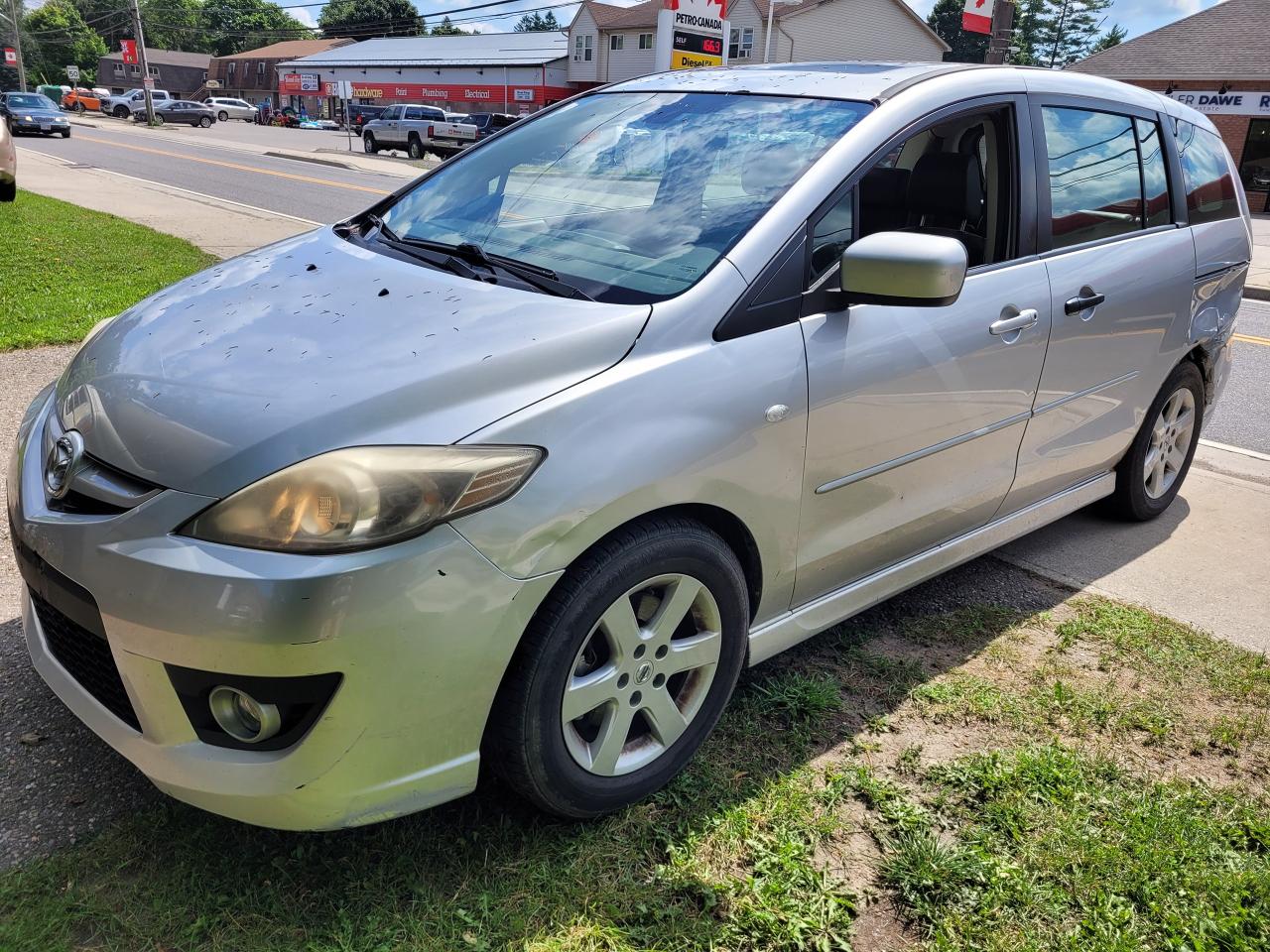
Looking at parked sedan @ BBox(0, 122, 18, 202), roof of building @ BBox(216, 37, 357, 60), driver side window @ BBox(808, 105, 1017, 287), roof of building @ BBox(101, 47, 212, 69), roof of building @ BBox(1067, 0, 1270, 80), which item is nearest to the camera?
driver side window @ BBox(808, 105, 1017, 287)

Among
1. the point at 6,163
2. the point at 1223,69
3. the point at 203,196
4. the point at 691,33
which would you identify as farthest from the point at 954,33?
the point at 6,163

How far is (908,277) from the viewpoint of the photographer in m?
2.48

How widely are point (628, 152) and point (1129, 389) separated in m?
2.19

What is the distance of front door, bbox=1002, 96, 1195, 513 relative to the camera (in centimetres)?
341

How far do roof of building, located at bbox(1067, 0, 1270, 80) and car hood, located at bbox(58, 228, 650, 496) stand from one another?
29.8 meters

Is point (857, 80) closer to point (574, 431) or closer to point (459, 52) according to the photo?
point (574, 431)

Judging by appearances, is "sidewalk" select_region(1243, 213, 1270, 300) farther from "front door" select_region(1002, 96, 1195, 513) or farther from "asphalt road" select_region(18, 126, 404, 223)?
"asphalt road" select_region(18, 126, 404, 223)

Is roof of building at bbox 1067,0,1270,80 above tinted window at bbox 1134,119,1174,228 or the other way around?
above

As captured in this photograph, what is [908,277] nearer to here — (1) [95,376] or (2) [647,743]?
(2) [647,743]

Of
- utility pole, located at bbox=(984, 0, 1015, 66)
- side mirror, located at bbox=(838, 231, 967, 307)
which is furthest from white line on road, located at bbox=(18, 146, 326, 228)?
side mirror, located at bbox=(838, 231, 967, 307)

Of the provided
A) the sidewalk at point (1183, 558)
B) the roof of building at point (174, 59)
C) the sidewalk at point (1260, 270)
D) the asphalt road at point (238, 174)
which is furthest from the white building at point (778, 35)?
the roof of building at point (174, 59)

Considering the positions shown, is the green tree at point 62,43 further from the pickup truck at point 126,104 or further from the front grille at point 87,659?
the front grille at point 87,659

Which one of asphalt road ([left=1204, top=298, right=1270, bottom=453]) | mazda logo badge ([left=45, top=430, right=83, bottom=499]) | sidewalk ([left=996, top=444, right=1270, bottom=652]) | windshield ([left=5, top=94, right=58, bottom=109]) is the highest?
windshield ([left=5, top=94, right=58, bottom=109])

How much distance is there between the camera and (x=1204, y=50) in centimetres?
2770
